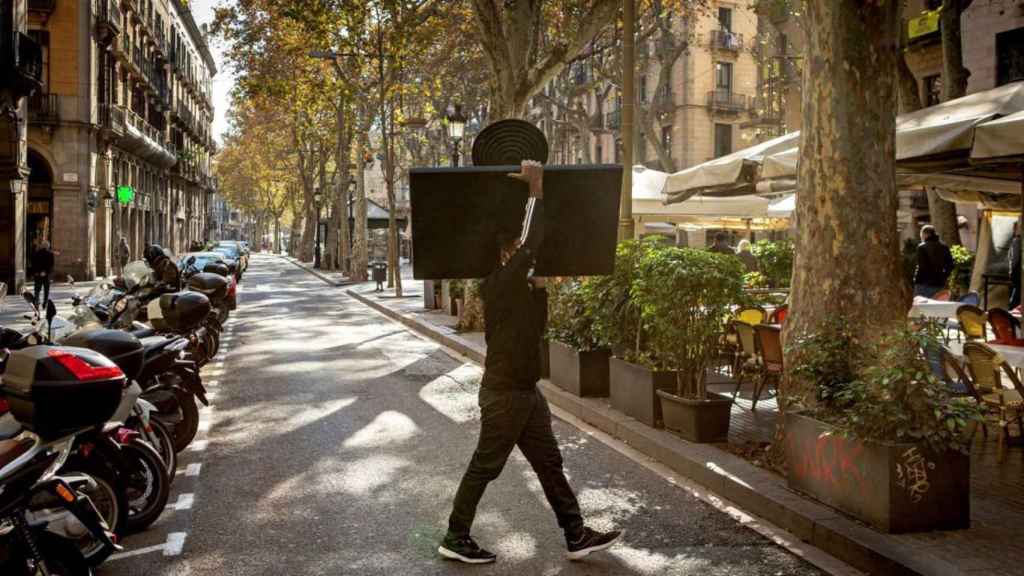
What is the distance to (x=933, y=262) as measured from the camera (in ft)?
45.1

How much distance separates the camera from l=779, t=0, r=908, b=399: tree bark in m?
6.54

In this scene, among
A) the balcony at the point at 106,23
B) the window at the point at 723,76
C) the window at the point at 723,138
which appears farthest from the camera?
the window at the point at 723,76

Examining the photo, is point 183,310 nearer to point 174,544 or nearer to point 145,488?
point 145,488

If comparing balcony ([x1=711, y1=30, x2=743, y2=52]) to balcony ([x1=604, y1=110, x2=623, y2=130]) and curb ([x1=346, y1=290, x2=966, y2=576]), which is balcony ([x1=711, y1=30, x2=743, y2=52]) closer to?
balcony ([x1=604, y1=110, x2=623, y2=130])

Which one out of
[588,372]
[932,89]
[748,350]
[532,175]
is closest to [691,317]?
[748,350]

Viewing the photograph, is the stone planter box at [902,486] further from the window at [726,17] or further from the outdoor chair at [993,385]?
the window at [726,17]

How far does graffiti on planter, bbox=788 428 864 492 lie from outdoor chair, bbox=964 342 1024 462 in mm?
1851

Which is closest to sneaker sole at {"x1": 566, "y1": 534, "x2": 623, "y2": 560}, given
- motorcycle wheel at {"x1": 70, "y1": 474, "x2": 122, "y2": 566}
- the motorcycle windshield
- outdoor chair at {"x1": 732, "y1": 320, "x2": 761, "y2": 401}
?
motorcycle wheel at {"x1": 70, "y1": 474, "x2": 122, "y2": 566}

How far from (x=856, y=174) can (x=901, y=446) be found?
2091mm

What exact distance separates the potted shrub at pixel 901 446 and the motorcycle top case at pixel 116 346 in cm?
399

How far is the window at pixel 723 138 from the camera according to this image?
51812 mm

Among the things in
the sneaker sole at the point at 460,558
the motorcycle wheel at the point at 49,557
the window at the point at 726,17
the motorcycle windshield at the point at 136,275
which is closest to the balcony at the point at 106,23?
the window at the point at 726,17

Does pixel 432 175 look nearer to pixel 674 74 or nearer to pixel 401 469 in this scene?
pixel 401 469

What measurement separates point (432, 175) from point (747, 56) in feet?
170
